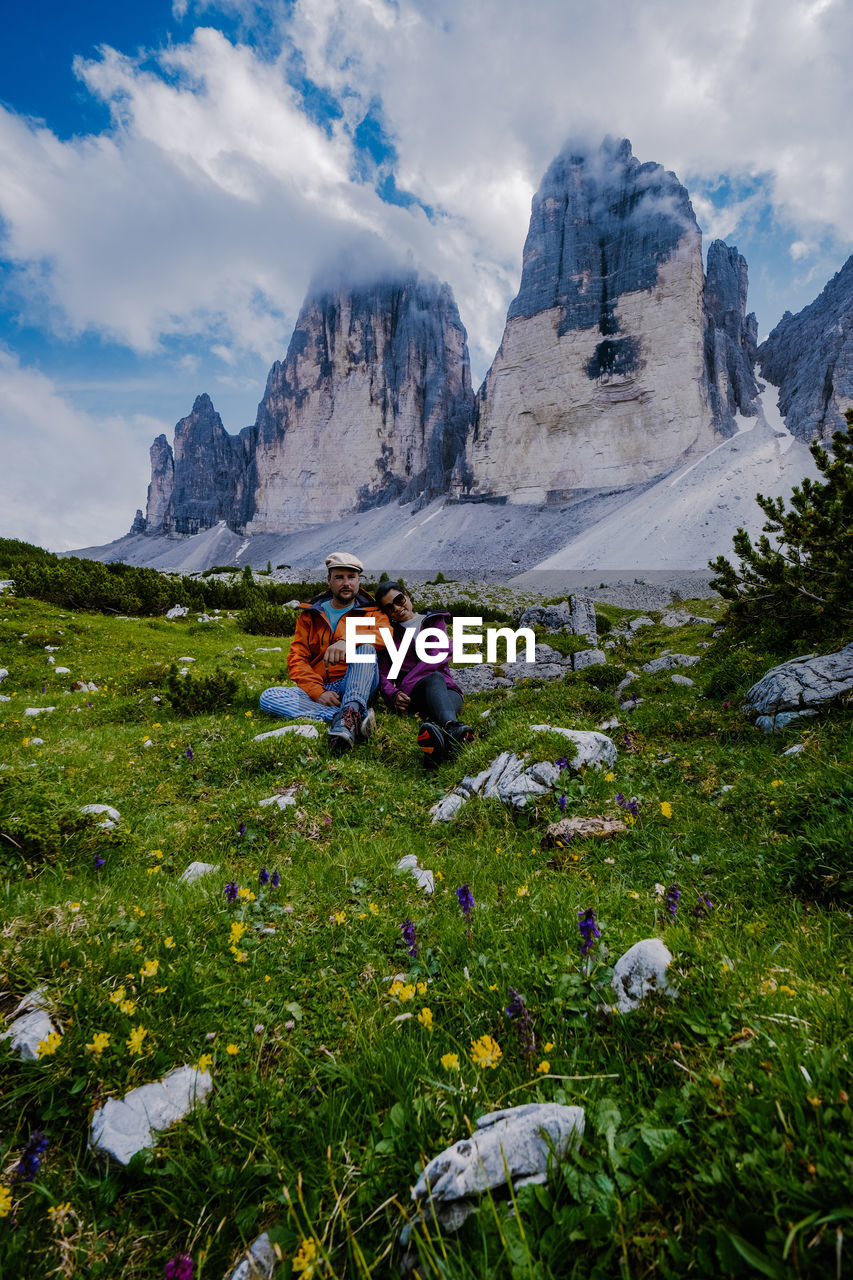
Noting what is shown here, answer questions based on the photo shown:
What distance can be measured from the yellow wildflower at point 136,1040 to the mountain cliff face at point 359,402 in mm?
140053

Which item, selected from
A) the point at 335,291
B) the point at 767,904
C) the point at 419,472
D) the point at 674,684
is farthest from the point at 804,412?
the point at 335,291

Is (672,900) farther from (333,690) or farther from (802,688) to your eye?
(333,690)

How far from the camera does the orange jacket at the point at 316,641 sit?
8.91 metres

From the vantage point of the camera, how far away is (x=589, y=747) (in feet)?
20.2

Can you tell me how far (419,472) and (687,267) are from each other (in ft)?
232

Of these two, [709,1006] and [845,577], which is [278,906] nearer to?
[709,1006]

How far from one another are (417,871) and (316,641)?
5.56 m

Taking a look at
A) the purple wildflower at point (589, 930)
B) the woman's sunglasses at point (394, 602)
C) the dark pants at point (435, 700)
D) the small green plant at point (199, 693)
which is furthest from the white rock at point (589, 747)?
the small green plant at point (199, 693)

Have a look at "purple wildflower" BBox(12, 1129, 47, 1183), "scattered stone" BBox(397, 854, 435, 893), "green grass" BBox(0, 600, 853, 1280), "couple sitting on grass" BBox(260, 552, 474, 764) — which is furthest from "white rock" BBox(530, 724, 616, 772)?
"purple wildflower" BBox(12, 1129, 47, 1183)

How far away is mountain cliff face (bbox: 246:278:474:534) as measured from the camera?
14425 centimetres

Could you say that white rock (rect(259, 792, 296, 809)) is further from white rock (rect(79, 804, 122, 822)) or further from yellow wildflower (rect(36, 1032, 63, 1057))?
yellow wildflower (rect(36, 1032, 63, 1057))

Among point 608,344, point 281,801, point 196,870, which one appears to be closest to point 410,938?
point 196,870

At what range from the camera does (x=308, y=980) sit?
2.78m

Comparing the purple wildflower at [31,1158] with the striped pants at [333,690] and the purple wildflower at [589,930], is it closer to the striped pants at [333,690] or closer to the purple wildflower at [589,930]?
the purple wildflower at [589,930]
